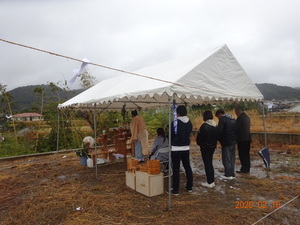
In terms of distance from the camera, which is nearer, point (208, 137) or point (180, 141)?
point (180, 141)

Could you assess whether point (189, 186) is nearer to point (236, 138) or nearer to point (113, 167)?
point (236, 138)

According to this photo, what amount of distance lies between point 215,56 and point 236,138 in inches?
81.5

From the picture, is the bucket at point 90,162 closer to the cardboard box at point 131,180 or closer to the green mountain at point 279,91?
the cardboard box at point 131,180

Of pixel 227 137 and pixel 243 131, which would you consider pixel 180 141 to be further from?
pixel 243 131

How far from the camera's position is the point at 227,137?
16.3ft

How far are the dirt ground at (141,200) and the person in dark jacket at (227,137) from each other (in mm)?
335

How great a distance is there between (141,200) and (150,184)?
306 millimetres

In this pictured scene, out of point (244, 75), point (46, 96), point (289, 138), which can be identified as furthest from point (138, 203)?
point (46, 96)

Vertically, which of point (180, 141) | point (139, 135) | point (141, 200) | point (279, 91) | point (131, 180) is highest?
point (279, 91)

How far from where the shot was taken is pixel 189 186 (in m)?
4.40

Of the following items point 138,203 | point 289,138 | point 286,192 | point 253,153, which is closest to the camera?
point 138,203

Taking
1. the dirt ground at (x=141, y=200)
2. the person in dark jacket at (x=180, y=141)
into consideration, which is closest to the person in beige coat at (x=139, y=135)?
the dirt ground at (x=141, y=200)

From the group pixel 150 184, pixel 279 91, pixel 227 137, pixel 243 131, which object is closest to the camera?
pixel 150 184

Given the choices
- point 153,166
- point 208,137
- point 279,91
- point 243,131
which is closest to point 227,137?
point 243,131
